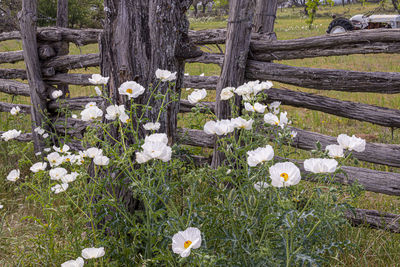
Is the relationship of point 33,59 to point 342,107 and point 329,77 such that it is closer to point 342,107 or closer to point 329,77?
point 329,77

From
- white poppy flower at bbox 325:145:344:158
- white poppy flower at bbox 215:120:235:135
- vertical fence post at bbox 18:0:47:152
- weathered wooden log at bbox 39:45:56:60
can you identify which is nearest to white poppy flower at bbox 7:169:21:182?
white poppy flower at bbox 215:120:235:135

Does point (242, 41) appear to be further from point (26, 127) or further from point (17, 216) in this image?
point (26, 127)

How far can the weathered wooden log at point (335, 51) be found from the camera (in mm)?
2505

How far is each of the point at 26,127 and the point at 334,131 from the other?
4.06 meters

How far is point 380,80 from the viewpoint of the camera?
254 centimetres

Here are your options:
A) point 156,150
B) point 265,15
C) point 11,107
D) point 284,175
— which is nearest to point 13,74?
point 11,107

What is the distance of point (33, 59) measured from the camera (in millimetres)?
3770

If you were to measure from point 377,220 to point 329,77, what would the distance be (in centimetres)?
113

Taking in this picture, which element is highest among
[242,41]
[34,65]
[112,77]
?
[242,41]

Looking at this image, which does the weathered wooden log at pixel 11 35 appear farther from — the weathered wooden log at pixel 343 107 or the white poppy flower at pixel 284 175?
the white poppy flower at pixel 284 175

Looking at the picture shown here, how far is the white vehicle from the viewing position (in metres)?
12.0

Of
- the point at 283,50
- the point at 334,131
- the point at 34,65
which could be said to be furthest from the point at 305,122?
the point at 34,65

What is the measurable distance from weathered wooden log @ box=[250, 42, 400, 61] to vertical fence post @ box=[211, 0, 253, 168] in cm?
28

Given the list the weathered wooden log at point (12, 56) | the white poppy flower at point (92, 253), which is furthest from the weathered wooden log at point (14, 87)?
the white poppy flower at point (92, 253)
